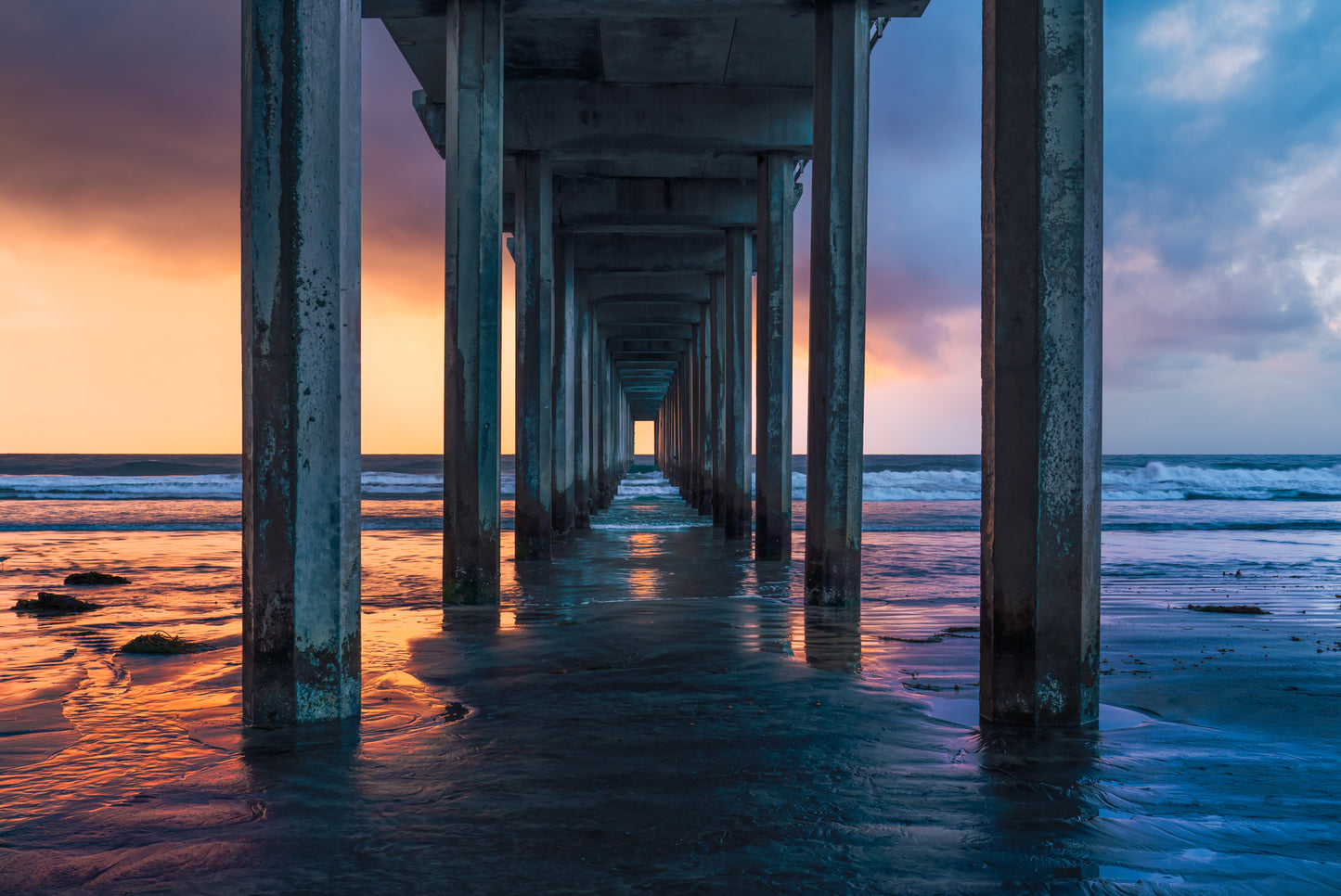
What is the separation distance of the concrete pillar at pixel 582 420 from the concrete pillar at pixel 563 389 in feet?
1.17

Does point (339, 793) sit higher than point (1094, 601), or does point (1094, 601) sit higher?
point (1094, 601)

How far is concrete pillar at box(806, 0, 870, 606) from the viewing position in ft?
28.5

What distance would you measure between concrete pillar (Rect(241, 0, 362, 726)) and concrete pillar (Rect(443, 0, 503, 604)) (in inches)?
182

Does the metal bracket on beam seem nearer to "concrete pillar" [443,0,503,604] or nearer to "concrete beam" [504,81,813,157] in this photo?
"concrete beam" [504,81,813,157]

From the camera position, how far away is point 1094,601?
419 cm

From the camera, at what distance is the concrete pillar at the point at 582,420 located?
19.8m

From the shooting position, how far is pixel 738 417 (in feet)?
53.4

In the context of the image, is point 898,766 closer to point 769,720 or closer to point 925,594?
point 769,720

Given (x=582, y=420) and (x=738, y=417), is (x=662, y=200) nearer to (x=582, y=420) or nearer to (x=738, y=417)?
(x=738, y=417)

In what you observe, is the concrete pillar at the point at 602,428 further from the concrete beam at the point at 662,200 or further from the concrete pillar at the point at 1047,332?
the concrete pillar at the point at 1047,332

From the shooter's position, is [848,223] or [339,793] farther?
[848,223]

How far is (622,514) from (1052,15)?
2171 cm

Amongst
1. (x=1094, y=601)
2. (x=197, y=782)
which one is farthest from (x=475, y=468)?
(x=1094, y=601)

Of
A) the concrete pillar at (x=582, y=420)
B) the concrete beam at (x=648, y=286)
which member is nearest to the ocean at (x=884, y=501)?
the concrete pillar at (x=582, y=420)
